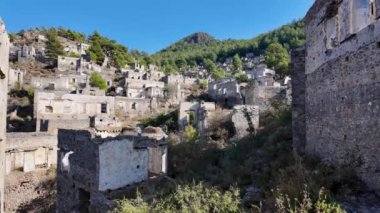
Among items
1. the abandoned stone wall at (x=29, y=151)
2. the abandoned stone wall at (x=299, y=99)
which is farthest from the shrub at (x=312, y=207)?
the abandoned stone wall at (x=29, y=151)

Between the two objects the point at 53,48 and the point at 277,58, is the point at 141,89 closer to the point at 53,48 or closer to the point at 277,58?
the point at 53,48

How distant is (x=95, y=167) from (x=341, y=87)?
6.84 meters

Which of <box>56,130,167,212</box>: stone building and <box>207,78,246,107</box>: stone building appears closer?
<box>56,130,167,212</box>: stone building

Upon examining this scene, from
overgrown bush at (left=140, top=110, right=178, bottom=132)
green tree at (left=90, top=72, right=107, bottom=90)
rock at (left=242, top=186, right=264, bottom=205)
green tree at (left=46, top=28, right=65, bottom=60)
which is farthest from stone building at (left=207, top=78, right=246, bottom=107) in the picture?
green tree at (left=46, top=28, right=65, bottom=60)

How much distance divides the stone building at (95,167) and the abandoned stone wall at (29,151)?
21.1 feet

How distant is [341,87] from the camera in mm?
6910

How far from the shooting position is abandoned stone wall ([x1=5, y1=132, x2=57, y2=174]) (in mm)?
16750

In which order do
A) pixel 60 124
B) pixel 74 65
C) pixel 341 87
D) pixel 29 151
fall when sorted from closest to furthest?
pixel 341 87 < pixel 29 151 < pixel 60 124 < pixel 74 65

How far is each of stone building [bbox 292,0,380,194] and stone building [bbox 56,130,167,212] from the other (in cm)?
493

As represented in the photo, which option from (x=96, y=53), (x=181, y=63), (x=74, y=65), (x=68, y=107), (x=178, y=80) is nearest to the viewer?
(x=68, y=107)

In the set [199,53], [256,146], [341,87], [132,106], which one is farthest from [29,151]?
[199,53]

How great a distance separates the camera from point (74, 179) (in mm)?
10953

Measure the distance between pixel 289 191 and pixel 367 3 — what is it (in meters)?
3.81

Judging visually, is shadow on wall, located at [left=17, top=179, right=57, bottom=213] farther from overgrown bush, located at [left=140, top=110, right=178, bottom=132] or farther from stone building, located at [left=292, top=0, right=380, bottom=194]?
stone building, located at [left=292, top=0, right=380, bottom=194]
